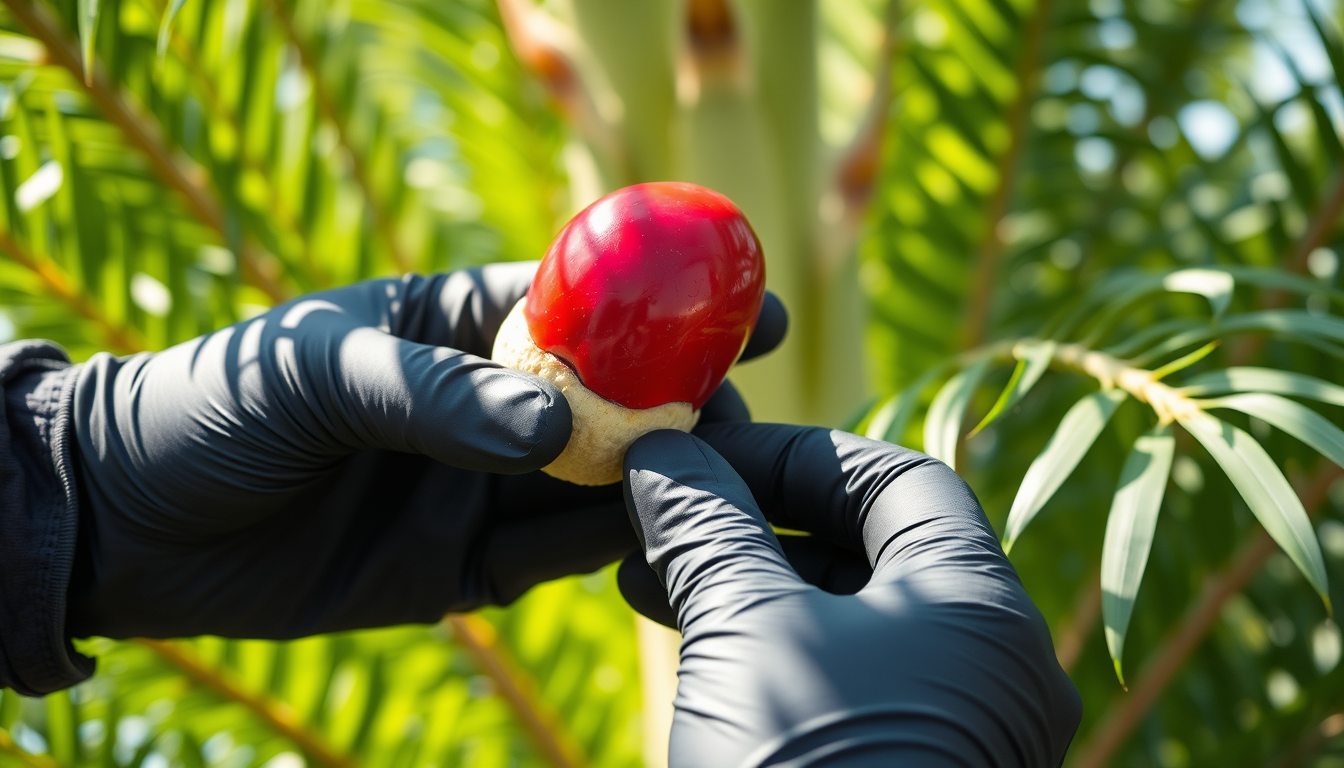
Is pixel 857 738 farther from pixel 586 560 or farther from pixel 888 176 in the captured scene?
pixel 888 176

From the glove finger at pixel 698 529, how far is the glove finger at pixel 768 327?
0.13 meters

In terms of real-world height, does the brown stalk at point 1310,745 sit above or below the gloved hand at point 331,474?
below

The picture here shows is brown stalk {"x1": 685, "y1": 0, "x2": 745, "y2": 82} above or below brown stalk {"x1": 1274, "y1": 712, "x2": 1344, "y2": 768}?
above

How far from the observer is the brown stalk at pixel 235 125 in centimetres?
80

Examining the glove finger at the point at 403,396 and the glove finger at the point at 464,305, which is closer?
the glove finger at the point at 403,396

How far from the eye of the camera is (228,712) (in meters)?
0.84

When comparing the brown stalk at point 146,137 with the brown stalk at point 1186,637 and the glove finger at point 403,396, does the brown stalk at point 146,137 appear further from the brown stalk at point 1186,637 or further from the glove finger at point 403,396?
the brown stalk at point 1186,637

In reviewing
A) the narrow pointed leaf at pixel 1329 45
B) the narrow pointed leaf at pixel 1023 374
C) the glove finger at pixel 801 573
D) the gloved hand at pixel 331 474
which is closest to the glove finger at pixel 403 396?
the gloved hand at pixel 331 474

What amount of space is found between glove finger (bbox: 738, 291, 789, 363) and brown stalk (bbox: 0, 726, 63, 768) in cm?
55

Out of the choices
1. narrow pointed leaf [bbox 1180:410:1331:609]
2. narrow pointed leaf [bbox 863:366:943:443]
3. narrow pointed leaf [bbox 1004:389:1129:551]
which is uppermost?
narrow pointed leaf [bbox 1180:410:1331:609]

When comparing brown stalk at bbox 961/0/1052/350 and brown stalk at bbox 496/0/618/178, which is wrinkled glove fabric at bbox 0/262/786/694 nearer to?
brown stalk at bbox 496/0/618/178

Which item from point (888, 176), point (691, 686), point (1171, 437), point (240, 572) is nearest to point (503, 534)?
point (240, 572)

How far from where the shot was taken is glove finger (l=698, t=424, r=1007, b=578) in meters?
0.38

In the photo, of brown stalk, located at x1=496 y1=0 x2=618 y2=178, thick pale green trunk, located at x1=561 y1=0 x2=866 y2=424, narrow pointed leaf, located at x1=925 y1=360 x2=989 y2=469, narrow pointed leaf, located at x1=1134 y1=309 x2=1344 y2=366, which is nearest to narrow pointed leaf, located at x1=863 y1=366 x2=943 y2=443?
narrow pointed leaf, located at x1=925 y1=360 x2=989 y2=469
